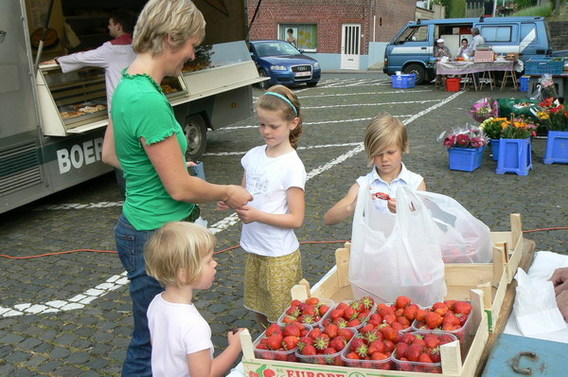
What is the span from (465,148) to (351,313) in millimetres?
6092

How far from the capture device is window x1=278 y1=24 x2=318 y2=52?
32531 millimetres

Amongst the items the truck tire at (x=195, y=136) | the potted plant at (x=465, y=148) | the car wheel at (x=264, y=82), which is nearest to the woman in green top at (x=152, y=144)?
the potted plant at (x=465, y=148)

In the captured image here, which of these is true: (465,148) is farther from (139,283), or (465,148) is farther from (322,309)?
(139,283)

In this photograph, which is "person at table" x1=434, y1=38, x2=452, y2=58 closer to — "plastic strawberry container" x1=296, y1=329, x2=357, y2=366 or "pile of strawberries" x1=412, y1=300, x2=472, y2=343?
→ "pile of strawberries" x1=412, y1=300, x2=472, y2=343

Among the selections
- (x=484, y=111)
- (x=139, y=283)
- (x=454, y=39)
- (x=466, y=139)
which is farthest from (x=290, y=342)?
(x=454, y=39)

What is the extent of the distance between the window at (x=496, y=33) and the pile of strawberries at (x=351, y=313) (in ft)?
56.5

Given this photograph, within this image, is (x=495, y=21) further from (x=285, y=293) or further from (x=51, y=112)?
(x=285, y=293)

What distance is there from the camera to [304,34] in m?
32.8

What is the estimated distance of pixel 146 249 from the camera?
2.26 meters

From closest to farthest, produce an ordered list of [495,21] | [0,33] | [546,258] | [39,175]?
[546,258] < [0,33] < [39,175] < [495,21]

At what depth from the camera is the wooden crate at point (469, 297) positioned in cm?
208

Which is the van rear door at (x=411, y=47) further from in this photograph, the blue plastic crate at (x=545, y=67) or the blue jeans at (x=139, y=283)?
the blue jeans at (x=139, y=283)

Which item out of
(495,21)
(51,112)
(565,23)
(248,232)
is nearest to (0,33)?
(51,112)

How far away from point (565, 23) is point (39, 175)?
29.4 meters
